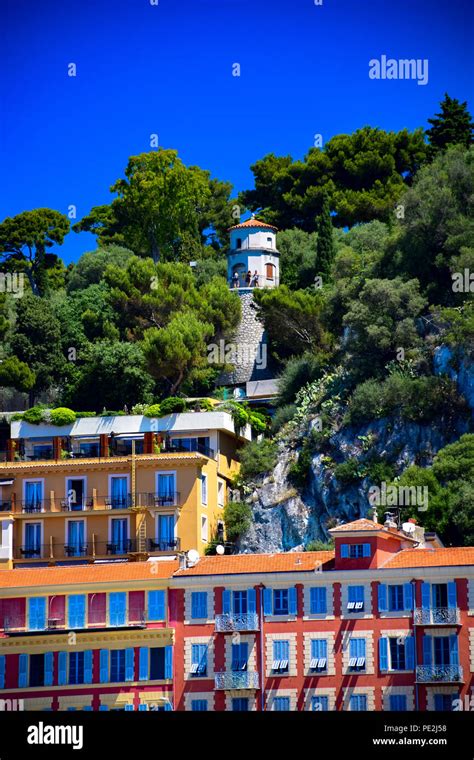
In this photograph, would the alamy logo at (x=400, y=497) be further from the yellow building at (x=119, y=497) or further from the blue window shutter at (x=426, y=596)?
the blue window shutter at (x=426, y=596)

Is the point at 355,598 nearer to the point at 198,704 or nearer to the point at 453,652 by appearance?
the point at 453,652

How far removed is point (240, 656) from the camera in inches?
2318

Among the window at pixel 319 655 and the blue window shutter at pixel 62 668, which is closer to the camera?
the window at pixel 319 655

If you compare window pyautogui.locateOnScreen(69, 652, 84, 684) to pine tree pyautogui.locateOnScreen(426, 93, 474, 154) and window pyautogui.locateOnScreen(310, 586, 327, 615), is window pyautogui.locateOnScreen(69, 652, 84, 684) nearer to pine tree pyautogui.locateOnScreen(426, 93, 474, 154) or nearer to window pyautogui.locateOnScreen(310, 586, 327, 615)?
window pyautogui.locateOnScreen(310, 586, 327, 615)

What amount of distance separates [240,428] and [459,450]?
14.5 m

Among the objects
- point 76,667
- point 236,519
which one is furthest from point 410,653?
point 236,519

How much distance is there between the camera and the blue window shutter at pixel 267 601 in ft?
194

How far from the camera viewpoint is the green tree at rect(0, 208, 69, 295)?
117 meters

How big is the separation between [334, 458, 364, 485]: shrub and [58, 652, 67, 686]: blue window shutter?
59.8 feet

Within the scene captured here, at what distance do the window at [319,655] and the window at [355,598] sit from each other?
54.5 inches

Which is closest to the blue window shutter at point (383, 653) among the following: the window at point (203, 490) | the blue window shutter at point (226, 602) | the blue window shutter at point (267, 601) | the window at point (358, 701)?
the window at point (358, 701)
